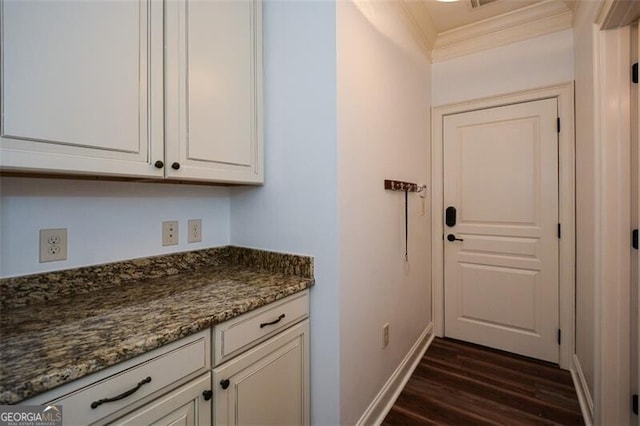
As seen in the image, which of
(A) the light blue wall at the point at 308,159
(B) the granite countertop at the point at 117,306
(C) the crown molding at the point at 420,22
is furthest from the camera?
(C) the crown molding at the point at 420,22

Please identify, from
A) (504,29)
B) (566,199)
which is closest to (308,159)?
(566,199)

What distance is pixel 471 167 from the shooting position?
2.47m

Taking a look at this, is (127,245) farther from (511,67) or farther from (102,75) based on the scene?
(511,67)

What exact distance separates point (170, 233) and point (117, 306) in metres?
0.53

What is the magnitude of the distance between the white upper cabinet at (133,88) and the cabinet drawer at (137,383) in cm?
65

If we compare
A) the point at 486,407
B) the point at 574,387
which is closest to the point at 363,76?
the point at 486,407

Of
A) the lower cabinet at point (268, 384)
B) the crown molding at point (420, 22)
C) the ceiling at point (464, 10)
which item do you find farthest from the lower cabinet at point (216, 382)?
the ceiling at point (464, 10)

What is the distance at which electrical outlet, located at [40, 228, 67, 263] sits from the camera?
1117mm

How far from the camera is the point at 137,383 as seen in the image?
0.79 metres

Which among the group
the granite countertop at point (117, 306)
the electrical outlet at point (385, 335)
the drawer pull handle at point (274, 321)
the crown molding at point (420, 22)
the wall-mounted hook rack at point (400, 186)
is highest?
the crown molding at point (420, 22)

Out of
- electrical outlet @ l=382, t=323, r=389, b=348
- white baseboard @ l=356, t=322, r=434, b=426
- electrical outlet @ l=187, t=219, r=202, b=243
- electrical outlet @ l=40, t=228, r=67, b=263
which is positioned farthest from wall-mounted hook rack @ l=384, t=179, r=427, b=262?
electrical outlet @ l=40, t=228, r=67, b=263

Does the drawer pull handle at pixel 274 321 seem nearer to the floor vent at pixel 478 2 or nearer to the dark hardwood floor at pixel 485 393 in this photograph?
the dark hardwood floor at pixel 485 393

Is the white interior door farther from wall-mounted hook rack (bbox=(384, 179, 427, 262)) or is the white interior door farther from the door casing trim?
wall-mounted hook rack (bbox=(384, 179, 427, 262))

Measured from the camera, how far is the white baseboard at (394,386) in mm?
1604
